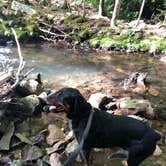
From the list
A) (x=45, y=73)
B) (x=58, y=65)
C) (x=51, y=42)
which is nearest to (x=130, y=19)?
(x=51, y=42)

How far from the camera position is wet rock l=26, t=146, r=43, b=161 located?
6.82 m

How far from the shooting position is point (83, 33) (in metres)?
19.6

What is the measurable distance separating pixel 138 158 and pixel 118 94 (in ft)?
18.0

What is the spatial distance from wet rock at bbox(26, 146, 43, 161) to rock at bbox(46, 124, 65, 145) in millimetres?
452

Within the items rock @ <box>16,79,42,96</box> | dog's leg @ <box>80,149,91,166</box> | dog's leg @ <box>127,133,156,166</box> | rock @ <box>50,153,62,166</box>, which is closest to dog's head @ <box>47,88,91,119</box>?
dog's leg @ <box>80,149,91,166</box>

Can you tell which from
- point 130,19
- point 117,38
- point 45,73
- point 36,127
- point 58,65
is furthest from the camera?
Result: point 130,19

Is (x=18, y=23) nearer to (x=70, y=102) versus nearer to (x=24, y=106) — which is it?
(x=24, y=106)

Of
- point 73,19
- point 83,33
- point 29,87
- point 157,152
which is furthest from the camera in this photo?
point 73,19

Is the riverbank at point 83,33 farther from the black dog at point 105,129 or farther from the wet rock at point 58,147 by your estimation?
the black dog at point 105,129

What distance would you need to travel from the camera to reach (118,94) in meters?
11.4

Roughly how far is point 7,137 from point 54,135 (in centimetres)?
97

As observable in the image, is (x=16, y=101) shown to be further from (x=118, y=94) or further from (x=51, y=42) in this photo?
(x=51, y=42)

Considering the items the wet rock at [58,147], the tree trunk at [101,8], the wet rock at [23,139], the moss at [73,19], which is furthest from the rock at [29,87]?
the tree trunk at [101,8]

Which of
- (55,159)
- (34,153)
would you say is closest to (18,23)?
(34,153)
